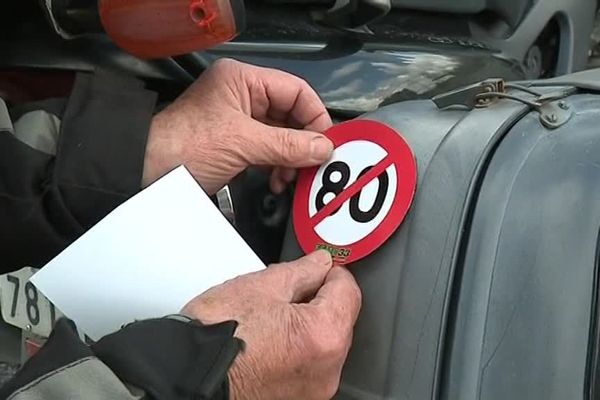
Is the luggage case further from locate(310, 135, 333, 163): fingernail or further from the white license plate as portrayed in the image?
the white license plate

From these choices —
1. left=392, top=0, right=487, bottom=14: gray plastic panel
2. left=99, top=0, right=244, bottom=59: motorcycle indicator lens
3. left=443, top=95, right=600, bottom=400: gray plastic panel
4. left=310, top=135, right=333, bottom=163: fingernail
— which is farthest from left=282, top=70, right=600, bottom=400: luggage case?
left=392, top=0, right=487, bottom=14: gray plastic panel

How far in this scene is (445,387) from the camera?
0.82 metres

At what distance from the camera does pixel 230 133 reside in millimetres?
986

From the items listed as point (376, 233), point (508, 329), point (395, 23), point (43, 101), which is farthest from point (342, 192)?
point (395, 23)

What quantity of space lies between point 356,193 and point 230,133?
0.16 meters

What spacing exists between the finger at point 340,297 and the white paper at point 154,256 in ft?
0.26

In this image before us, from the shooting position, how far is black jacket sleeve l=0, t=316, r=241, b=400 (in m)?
0.74

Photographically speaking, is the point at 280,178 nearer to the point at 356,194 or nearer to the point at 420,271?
the point at 356,194

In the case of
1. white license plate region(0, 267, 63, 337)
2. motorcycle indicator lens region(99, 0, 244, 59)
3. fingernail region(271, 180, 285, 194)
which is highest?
motorcycle indicator lens region(99, 0, 244, 59)

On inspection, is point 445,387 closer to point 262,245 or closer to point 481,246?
point 481,246

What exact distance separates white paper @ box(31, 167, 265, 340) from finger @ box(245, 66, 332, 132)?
156 millimetres

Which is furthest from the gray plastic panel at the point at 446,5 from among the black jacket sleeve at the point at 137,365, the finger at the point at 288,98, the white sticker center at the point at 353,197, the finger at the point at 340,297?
the black jacket sleeve at the point at 137,365

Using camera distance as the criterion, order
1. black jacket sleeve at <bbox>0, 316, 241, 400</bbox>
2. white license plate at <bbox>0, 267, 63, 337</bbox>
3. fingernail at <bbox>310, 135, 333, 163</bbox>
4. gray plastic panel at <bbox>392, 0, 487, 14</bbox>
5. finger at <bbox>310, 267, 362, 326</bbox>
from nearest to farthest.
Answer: black jacket sleeve at <bbox>0, 316, 241, 400</bbox>
finger at <bbox>310, 267, 362, 326</bbox>
fingernail at <bbox>310, 135, 333, 163</bbox>
white license plate at <bbox>0, 267, 63, 337</bbox>
gray plastic panel at <bbox>392, 0, 487, 14</bbox>

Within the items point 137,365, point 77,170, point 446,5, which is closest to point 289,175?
point 77,170
